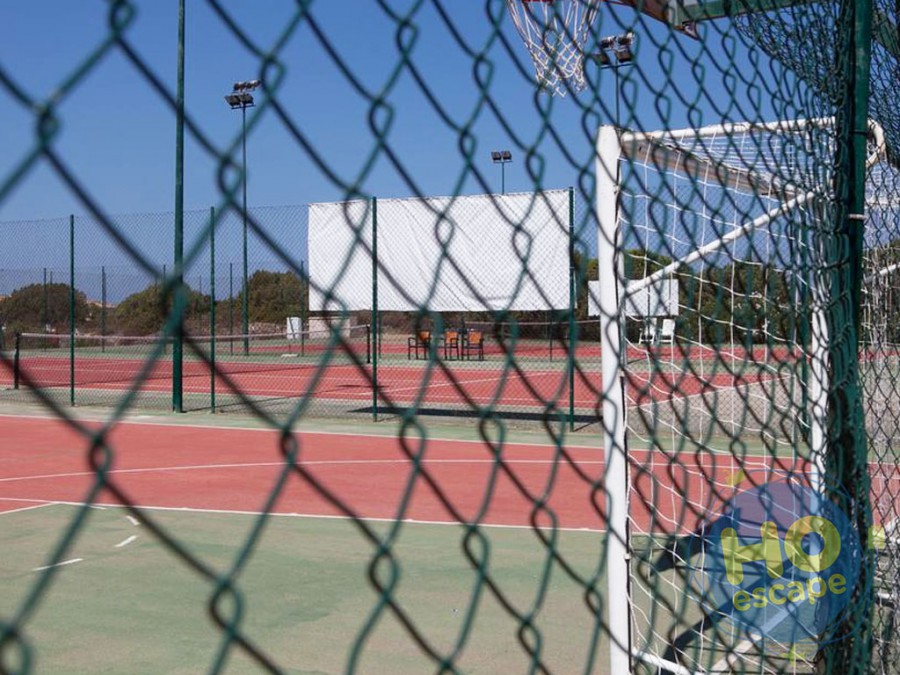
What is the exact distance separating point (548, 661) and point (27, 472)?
6836mm

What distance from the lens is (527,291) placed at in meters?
11.6

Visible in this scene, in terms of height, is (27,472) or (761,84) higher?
(761,84)

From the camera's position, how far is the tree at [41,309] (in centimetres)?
1980

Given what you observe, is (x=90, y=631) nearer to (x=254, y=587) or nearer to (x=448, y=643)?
(x=254, y=587)

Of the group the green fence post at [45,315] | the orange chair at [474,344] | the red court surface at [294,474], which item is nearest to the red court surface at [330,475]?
the red court surface at [294,474]

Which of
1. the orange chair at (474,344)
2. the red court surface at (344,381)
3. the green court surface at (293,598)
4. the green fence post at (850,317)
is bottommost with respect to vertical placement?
the green court surface at (293,598)

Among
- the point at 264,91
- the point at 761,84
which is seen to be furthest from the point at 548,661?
the point at 264,91

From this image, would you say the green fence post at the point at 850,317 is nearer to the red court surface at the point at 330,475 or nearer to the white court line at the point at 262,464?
the red court surface at the point at 330,475

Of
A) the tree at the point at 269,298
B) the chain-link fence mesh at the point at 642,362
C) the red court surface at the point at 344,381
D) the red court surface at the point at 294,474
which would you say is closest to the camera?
the chain-link fence mesh at the point at 642,362

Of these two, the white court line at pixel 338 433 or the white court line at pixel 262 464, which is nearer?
the white court line at pixel 262 464

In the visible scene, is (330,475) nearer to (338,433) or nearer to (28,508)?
(28,508)

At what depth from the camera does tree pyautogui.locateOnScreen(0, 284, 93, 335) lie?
1980 centimetres

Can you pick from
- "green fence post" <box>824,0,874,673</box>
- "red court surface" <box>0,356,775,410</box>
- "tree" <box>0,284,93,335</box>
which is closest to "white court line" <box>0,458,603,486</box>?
"red court surface" <box>0,356,775,410</box>

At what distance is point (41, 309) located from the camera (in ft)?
71.9
